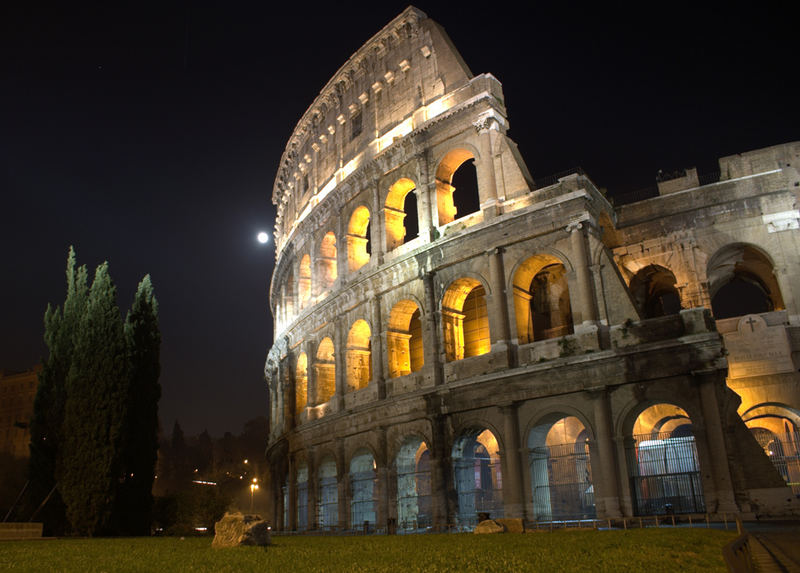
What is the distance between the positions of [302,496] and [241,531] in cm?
1534

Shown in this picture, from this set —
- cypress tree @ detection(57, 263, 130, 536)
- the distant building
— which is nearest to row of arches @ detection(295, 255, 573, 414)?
cypress tree @ detection(57, 263, 130, 536)

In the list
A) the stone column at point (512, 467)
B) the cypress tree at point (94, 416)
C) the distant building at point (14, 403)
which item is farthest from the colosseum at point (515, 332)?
the distant building at point (14, 403)

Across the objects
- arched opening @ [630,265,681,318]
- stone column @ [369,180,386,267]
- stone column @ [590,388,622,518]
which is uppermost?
stone column @ [369,180,386,267]

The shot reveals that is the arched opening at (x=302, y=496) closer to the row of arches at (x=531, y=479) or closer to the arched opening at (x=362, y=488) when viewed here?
the row of arches at (x=531, y=479)

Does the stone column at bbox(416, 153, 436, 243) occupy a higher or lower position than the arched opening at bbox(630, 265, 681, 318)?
higher

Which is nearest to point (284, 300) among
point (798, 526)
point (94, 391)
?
point (94, 391)

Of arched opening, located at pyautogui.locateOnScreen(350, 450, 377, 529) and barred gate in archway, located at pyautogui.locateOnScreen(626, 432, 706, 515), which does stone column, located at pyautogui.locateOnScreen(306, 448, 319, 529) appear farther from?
barred gate in archway, located at pyautogui.locateOnScreen(626, 432, 706, 515)

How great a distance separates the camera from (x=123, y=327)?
59.1 feet

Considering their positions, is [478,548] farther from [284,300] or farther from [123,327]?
[284,300]

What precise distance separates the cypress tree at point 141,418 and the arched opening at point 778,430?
630 inches

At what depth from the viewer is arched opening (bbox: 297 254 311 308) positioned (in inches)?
1085

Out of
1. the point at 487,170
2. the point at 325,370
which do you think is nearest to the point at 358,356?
the point at 325,370

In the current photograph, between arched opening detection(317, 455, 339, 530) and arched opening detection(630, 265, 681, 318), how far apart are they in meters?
11.6

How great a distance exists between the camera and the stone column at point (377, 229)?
2222 cm
